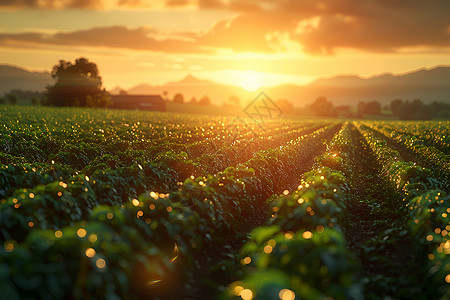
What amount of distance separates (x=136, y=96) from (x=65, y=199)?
4423 inches

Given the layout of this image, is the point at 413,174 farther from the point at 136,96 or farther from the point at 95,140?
the point at 136,96

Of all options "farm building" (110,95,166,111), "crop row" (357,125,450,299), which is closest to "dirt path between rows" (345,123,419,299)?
"crop row" (357,125,450,299)

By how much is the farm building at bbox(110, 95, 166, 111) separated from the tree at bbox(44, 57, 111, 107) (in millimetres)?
20631

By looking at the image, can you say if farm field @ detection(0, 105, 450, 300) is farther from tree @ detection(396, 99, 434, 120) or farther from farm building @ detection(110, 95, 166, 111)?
tree @ detection(396, 99, 434, 120)

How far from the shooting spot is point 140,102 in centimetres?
11200

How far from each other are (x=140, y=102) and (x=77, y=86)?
29171mm

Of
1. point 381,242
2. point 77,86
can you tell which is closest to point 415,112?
point 77,86

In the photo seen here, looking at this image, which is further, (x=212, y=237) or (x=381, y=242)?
(x=212, y=237)

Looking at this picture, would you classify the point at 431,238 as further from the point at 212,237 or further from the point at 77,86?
the point at 77,86

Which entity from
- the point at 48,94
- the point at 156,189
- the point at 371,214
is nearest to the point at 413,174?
the point at 371,214

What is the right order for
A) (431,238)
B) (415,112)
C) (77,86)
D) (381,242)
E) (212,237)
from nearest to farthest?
(431,238) → (381,242) → (212,237) → (77,86) → (415,112)

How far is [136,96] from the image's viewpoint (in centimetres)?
11500

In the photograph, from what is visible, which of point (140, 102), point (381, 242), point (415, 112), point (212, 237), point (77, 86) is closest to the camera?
point (381, 242)

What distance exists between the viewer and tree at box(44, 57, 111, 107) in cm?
8131
